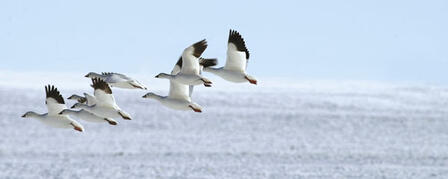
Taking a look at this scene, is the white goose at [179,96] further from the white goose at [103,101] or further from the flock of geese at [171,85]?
the white goose at [103,101]

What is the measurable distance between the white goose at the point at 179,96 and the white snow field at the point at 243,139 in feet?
59.2

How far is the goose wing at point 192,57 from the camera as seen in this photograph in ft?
11.7

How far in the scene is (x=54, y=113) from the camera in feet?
12.1

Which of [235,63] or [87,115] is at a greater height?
[235,63]

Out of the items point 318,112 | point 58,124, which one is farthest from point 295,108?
point 58,124

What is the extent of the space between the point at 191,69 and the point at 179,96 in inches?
7.6

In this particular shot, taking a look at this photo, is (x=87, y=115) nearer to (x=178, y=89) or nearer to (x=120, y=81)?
(x=120, y=81)

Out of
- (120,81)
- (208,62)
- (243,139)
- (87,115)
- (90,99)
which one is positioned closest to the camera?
(120,81)

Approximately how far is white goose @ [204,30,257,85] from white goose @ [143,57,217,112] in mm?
104

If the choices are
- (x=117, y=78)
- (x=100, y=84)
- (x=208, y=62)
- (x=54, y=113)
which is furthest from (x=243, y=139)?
(x=117, y=78)

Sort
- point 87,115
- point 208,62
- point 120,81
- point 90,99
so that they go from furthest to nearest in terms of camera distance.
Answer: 1. point 208,62
2. point 90,99
3. point 87,115
4. point 120,81

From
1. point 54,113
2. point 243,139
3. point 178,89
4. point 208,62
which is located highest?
point 208,62

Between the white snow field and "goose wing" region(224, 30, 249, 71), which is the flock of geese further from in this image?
the white snow field

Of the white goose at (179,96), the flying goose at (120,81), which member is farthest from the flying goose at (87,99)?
the white goose at (179,96)
